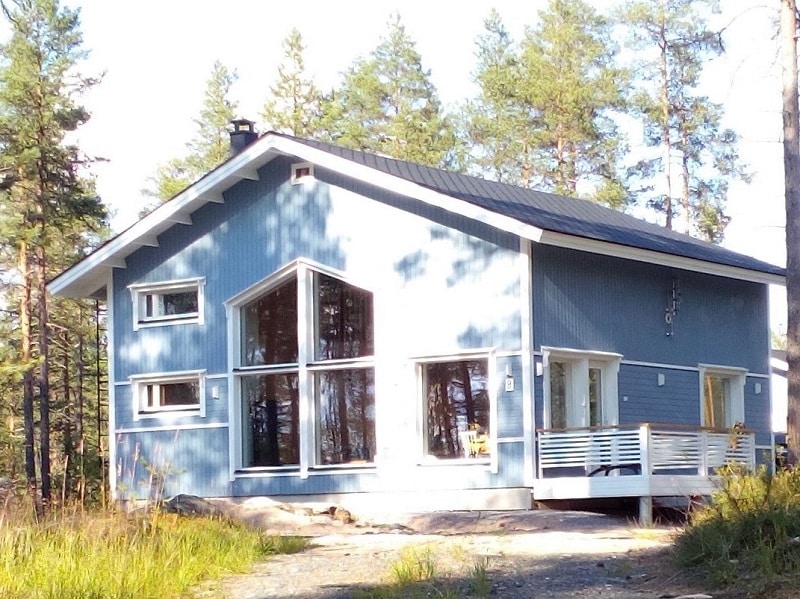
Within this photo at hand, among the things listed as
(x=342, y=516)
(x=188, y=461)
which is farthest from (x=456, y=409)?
(x=188, y=461)

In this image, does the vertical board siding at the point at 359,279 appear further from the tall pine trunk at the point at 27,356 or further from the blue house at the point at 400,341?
the tall pine trunk at the point at 27,356

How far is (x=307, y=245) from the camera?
20359mm

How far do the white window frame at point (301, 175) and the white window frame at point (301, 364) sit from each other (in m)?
1.21

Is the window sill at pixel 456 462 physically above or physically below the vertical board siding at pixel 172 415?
below

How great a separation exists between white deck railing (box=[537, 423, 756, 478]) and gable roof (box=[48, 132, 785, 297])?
2.59 metres

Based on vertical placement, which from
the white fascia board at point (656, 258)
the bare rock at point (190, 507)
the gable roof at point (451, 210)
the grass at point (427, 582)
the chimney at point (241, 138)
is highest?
the chimney at point (241, 138)

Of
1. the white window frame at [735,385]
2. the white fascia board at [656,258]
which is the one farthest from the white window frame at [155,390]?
the white window frame at [735,385]

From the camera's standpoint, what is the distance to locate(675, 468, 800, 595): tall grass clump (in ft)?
30.6

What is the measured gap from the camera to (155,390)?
2175cm

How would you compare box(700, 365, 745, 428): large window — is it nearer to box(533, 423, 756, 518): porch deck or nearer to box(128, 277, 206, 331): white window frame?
box(533, 423, 756, 518): porch deck

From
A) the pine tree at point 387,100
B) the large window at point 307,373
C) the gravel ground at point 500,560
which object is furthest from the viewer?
the pine tree at point 387,100

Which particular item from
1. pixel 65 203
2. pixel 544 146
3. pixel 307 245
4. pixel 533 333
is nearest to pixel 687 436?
pixel 533 333

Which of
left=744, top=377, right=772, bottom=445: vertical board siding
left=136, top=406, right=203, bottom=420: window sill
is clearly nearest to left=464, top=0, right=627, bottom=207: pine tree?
left=744, top=377, right=772, bottom=445: vertical board siding

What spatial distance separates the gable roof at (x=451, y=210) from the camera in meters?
18.6
